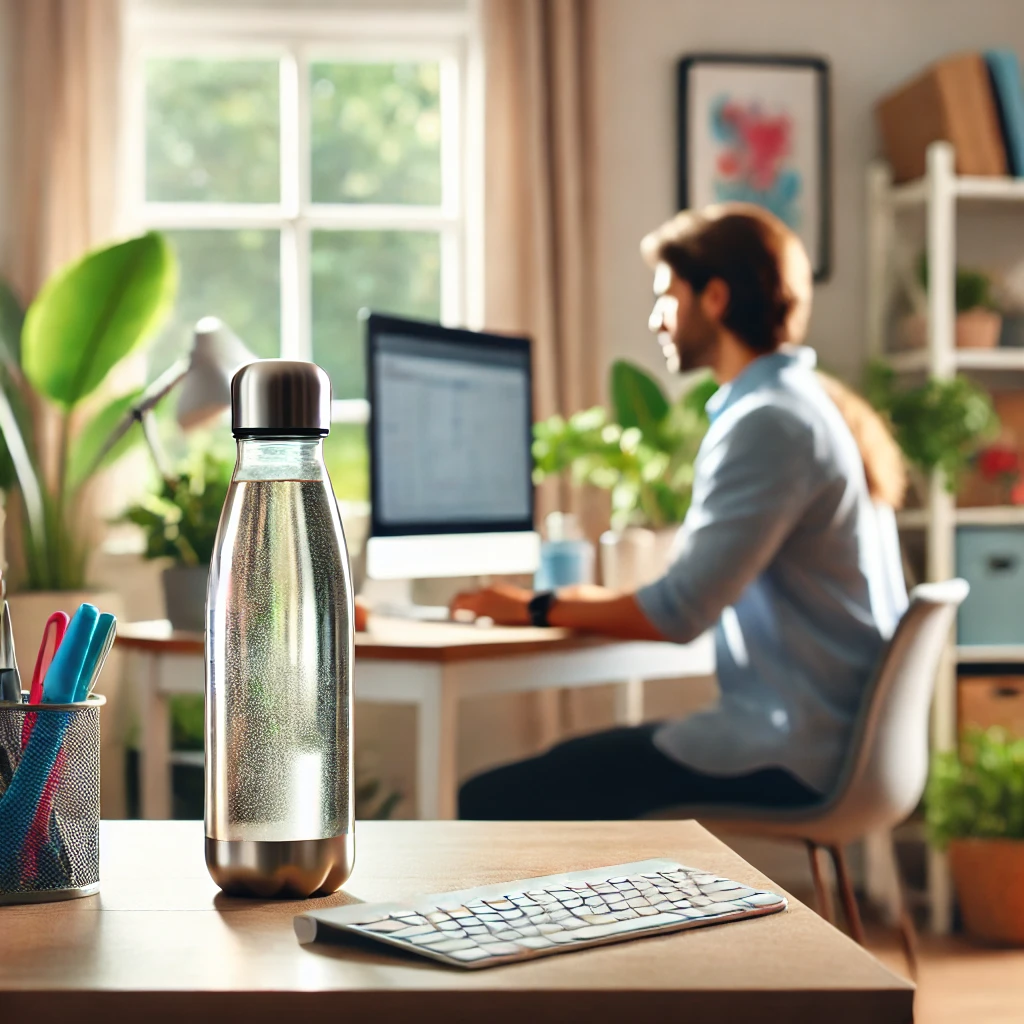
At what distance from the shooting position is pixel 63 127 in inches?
130

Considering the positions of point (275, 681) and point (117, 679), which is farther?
point (117, 679)

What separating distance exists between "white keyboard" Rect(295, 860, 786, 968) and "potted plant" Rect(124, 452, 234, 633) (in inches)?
64.2

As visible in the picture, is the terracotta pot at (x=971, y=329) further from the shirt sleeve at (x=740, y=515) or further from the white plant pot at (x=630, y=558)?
the shirt sleeve at (x=740, y=515)

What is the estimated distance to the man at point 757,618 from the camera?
6.89ft

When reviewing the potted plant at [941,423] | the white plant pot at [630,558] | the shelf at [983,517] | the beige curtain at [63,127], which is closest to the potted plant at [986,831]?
the shelf at [983,517]

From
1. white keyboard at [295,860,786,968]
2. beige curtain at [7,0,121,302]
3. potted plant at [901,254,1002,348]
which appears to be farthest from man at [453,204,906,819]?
beige curtain at [7,0,121,302]

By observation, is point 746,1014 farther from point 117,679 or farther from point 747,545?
point 117,679

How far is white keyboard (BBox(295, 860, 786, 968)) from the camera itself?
645 mm

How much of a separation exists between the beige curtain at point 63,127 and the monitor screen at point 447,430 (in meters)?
1.18

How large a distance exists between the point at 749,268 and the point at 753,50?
1.45 meters

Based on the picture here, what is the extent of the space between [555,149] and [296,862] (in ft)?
9.58

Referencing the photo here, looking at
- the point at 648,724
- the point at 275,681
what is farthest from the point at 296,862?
the point at 648,724

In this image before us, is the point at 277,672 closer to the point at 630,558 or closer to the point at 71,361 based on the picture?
the point at 630,558

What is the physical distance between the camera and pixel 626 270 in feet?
11.7
